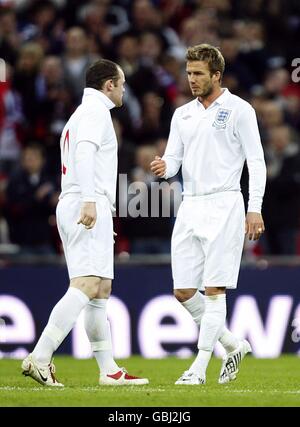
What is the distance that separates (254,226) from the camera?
881 cm

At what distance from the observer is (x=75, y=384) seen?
364 inches

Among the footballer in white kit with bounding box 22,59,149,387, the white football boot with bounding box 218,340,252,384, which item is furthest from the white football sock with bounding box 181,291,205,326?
the footballer in white kit with bounding box 22,59,149,387

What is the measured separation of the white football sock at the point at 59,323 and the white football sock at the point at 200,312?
0.90 metres

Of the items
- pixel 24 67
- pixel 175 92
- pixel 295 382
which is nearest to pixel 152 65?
pixel 175 92

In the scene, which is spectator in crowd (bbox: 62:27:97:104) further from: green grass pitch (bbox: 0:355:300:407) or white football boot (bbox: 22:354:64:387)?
white football boot (bbox: 22:354:64:387)

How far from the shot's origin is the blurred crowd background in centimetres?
1448

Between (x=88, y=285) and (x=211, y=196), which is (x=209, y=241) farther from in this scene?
(x=88, y=285)

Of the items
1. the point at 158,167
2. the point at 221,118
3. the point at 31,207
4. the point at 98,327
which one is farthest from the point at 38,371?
the point at 31,207

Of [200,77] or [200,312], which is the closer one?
[200,77]

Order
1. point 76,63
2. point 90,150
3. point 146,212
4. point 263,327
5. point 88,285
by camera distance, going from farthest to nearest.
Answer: point 76,63 < point 146,212 < point 263,327 < point 88,285 < point 90,150

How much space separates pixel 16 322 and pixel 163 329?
164 centimetres

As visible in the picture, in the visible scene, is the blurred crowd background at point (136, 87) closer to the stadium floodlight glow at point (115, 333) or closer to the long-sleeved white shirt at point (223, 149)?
the stadium floodlight glow at point (115, 333)

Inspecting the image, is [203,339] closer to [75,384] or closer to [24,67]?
[75,384]

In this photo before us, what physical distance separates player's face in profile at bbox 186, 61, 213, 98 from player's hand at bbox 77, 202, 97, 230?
127cm
